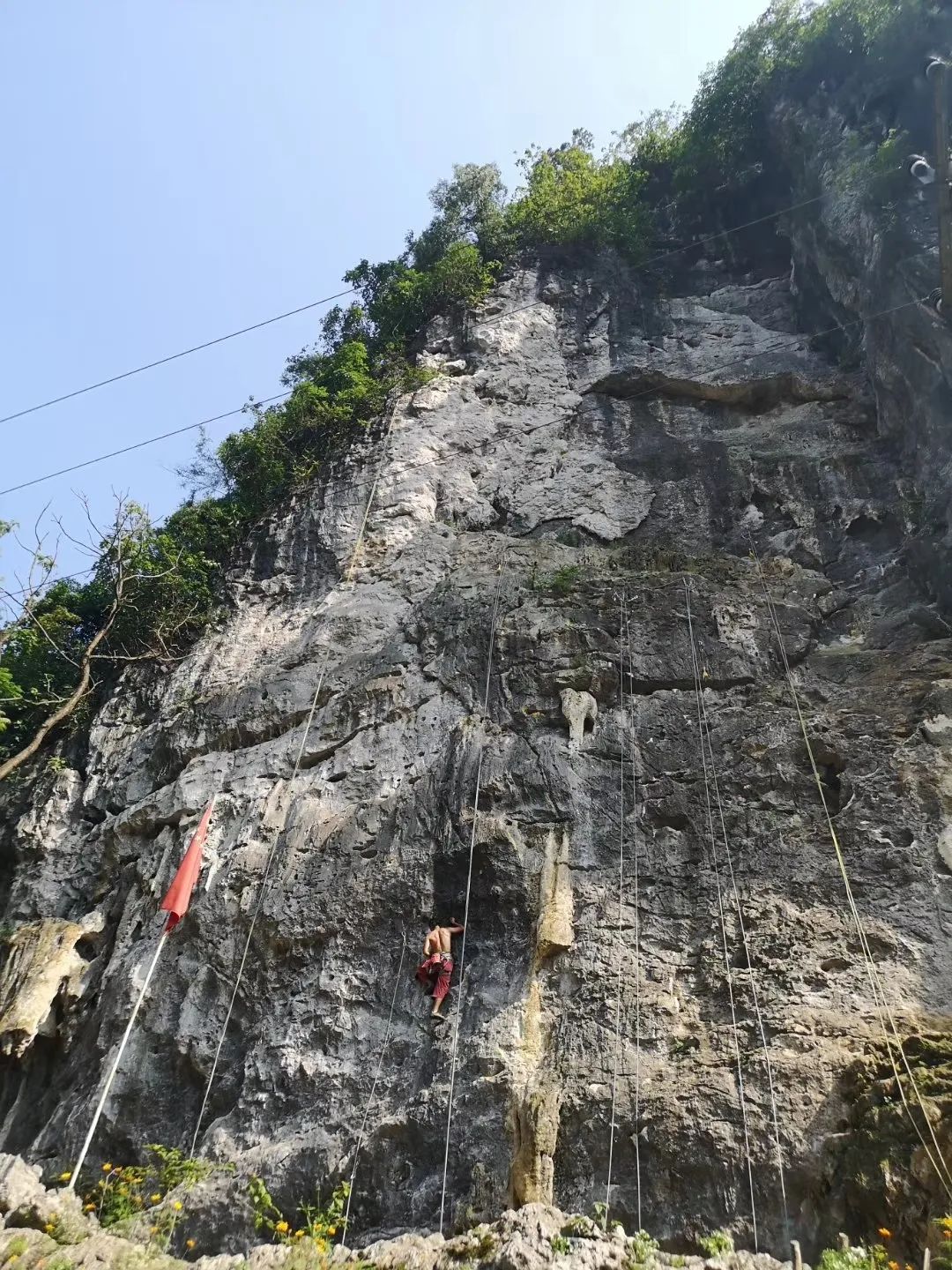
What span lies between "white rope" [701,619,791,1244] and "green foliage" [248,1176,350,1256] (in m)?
3.03

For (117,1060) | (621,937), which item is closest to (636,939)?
(621,937)

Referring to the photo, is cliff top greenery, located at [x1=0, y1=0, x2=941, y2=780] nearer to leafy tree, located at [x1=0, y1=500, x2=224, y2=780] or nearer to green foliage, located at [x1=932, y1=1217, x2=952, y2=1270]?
leafy tree, located at [x1=0, y1=500, x2=224, y2=780]

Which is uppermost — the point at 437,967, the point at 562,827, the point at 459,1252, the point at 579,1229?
the point at 562,827

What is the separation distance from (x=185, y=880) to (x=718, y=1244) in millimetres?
5327

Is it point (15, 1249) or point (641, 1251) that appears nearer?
point (641, 1251)

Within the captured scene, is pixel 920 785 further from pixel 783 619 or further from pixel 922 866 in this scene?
pixel 783 619

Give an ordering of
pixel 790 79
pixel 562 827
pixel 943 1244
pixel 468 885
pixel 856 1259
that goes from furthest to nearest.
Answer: pixel 790 79
pixel 562 827
pixel 468 885
pixel 856 1259
pixel 943 1244

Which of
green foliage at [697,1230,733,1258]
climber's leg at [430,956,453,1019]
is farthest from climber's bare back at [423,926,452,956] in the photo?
green foliage at [697,1230,733,1258]

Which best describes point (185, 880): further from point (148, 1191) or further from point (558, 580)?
point (558, 580)

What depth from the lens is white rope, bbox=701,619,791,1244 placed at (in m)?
6.42

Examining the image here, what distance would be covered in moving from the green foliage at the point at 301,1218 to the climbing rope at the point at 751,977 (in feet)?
9.95

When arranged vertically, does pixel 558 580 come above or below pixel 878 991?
above

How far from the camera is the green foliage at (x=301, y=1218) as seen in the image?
22.6ft

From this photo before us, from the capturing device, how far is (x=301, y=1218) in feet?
23.6
